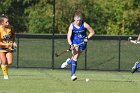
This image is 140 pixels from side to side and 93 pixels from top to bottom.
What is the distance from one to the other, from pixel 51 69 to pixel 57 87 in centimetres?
1042

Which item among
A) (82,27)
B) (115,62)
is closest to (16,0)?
(115,62)

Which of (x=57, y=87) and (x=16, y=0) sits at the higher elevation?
(x=57, y=87)

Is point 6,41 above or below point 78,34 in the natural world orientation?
below

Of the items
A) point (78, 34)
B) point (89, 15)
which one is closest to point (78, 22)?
point (78, 34)

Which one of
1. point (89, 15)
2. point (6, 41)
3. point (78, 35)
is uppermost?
point (78, 35)

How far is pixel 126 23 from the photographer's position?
149 feet

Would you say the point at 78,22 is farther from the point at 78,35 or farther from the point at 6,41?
the point at 6,41

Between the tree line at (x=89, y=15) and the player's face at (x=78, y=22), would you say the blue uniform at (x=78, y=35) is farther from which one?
the tree line at (x=89, y=15)

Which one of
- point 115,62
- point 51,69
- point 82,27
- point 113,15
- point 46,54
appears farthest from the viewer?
point 113,15

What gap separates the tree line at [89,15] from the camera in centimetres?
4306

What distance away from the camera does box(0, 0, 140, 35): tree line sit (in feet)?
141

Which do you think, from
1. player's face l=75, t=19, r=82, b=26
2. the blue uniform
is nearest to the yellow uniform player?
the blue uniform

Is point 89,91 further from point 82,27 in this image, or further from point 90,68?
point 90,68

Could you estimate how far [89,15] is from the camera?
45531mm
